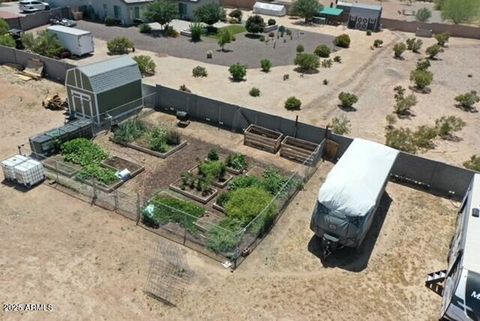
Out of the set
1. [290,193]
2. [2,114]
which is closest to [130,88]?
[2,114]

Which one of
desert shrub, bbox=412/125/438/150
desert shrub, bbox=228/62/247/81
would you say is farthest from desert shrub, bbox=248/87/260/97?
desert shrub, bbox=412/125/438/150

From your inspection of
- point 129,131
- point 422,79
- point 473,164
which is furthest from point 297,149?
point 422,79

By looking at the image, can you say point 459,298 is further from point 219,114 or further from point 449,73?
point 449,73

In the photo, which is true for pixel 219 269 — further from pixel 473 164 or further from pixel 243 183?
pixel 473 164

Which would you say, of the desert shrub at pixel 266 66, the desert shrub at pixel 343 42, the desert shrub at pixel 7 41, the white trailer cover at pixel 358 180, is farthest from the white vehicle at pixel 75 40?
the white trailer cover at pixel 358 180

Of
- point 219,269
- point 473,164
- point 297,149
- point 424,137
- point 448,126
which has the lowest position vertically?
point 219,269

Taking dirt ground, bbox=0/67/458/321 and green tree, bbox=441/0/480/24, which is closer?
dirt ground, bbox=0/67/458/321

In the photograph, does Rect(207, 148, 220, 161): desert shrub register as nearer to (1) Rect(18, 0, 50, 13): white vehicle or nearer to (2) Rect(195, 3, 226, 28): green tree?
(2) Rect(195, 3, 226, 28): green tree
